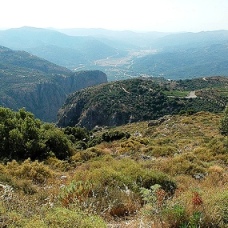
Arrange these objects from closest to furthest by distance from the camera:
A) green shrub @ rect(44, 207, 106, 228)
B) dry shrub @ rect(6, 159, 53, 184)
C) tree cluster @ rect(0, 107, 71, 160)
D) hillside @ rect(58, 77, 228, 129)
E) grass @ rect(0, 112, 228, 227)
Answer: green shrub @ rect(44, 207, 106, 228) → grass @ rect(0, 112, 228, 227) → dry shrub @ rect(6, 159, 53, 184) → tree cluster @ rect(0, 107, 71, 160) → hillside @ rect(58, 77, 228, 129)

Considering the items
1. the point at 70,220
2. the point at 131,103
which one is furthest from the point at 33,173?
the point at 131,103

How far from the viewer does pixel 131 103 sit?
314 feet

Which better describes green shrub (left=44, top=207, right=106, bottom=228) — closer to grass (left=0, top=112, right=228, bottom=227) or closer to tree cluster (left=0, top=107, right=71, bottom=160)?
grass (left=0, top=112, right=228, bottom=227)

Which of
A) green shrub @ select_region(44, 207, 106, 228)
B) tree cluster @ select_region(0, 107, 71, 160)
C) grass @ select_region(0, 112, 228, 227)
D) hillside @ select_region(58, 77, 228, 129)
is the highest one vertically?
green shrub @ select_region(44, 207, 106, 228)

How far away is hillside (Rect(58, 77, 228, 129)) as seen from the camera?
280ft

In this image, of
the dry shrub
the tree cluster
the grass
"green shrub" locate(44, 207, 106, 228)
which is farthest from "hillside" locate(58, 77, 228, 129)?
"green shrub" locate(44, 207, 106, 228)

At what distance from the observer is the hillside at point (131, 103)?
85412 millimetres

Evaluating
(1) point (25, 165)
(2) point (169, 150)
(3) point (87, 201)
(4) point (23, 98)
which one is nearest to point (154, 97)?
(2) point (169, 150)

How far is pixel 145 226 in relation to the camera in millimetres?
5254

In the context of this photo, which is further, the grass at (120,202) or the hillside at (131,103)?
the hillside at (131,103)

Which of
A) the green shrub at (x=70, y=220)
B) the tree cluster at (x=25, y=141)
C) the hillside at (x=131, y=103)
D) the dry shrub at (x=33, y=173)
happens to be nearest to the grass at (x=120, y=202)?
the green shrub at (x=70, y=220)

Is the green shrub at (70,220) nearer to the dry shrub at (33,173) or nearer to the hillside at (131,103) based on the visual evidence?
the dry shrub at (33,173)

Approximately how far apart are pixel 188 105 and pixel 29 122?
230 feet

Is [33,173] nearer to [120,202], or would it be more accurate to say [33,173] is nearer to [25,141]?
[25,141]
